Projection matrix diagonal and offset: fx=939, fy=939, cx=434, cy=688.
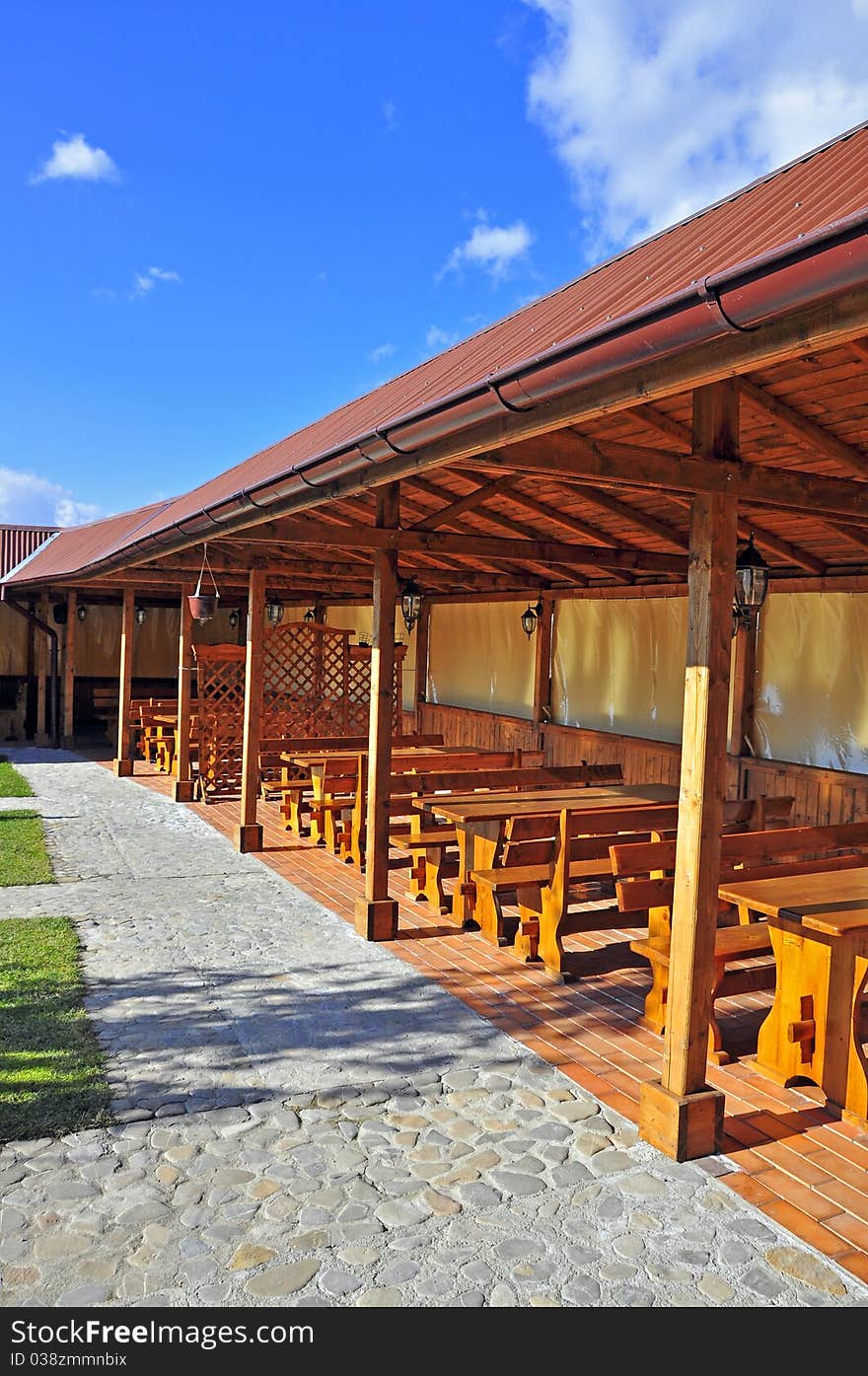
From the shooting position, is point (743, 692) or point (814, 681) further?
point (743, 692)

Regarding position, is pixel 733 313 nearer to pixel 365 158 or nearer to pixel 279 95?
pixel 279 95

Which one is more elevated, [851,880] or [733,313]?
[733,313]

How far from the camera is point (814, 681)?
7867mm

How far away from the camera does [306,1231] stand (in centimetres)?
287

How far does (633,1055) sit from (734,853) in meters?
1.27

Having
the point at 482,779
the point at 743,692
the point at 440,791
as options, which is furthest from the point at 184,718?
the point at 743,692

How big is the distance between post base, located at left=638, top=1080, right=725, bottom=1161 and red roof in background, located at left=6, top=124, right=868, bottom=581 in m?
2.66

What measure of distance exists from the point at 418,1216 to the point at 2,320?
171ft

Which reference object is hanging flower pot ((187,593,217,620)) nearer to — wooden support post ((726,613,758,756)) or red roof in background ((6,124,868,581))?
red roof in background ((6,124,868,581))

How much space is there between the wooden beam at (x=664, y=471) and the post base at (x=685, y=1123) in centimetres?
222

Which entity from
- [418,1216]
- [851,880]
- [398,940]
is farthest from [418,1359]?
[398,940]

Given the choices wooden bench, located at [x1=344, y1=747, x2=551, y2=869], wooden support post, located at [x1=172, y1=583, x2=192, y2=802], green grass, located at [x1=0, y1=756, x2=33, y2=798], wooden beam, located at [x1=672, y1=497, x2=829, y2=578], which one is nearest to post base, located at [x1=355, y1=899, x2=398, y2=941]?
wooden bench, located at [x1=344, y1=747, x2=551, y2=869]

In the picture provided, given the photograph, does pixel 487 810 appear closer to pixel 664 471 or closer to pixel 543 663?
pixel 664 471

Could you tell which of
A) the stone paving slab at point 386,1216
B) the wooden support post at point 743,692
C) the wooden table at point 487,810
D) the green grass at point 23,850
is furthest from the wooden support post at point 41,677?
the stone paving slab at point 386,1216
